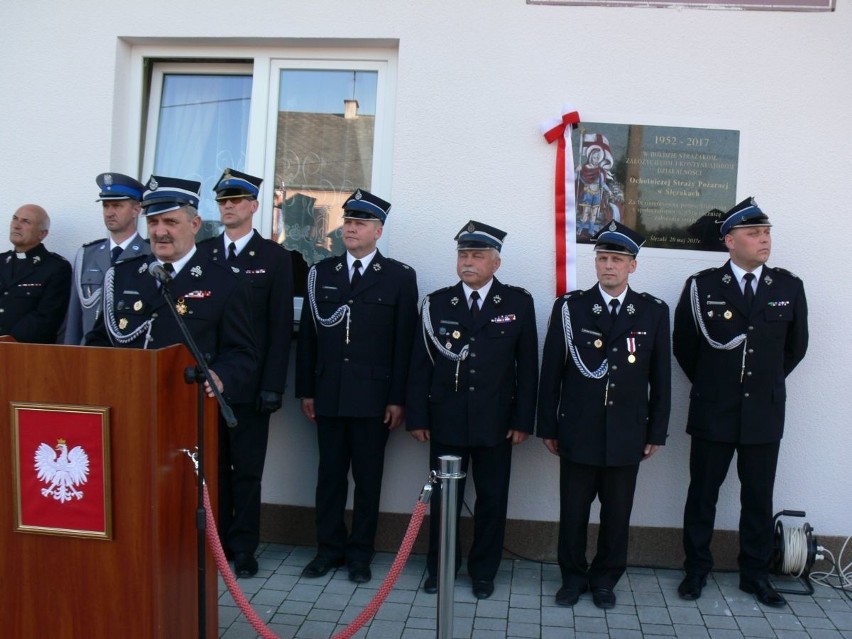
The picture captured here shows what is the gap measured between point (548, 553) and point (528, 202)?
6.79 ft

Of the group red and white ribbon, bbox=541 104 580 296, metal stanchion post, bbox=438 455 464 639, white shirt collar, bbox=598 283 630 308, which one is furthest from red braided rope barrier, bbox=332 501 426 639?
red and white ribbon, bbox=541 104 580 296

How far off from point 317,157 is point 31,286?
189 cm

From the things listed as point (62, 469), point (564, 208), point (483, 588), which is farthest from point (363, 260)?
point (62, 469)

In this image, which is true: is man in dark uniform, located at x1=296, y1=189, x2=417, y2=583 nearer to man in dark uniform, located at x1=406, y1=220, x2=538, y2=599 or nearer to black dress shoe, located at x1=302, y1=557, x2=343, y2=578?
black dress shoe, located at x1=302, y1=557, x2=343, y2=578

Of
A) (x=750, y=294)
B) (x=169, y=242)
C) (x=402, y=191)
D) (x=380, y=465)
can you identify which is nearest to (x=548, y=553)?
(x=380, y=465)

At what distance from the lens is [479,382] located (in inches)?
171

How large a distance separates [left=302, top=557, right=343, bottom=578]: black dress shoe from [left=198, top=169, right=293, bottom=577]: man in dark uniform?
287mm

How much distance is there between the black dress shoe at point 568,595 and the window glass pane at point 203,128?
3.05 m

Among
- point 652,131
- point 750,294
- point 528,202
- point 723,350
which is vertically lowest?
point 723,350

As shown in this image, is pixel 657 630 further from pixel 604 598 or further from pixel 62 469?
pixel 62 469

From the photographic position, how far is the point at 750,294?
4367 mm

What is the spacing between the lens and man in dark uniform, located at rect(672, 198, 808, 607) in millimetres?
4312

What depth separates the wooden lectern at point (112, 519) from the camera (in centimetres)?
Answer: 271

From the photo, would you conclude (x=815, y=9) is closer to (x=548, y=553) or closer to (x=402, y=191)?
(x=402, y=191)
